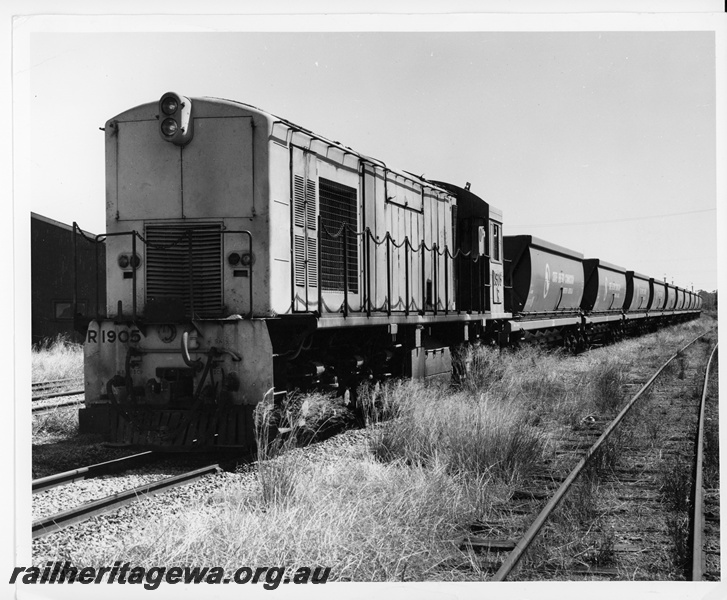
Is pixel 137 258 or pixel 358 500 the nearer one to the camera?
pixel 358 500

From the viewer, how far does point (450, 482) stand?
561 centimetres

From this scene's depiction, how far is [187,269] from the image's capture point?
727cm

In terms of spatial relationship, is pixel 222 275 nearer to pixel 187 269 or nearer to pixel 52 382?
pixel 187 269

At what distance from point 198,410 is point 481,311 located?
7.00 meters

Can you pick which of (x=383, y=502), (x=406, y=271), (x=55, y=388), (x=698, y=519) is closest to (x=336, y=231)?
(x=406, y=271)

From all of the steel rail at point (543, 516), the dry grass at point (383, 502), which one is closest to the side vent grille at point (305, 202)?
the dry grass at point (383, 502)

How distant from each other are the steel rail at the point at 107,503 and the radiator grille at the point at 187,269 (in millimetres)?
1815

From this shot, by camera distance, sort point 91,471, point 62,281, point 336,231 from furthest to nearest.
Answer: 1. point 62,281
2. point 336,231
3. point 91,471

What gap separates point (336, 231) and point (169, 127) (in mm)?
2323

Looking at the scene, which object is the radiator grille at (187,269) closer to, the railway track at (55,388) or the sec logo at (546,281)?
the railway track at (55,388)

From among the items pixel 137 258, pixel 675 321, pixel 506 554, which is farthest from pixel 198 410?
pixel 675 321

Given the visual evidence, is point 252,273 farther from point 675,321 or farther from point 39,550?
point 675,321

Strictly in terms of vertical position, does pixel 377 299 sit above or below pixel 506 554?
above

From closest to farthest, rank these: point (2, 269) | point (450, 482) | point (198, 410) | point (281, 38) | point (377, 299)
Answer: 1. point (2, 269)
2. point (281, 38)
3. point (450, 482)
4. point (198, 410)
5. point (377, 299)
